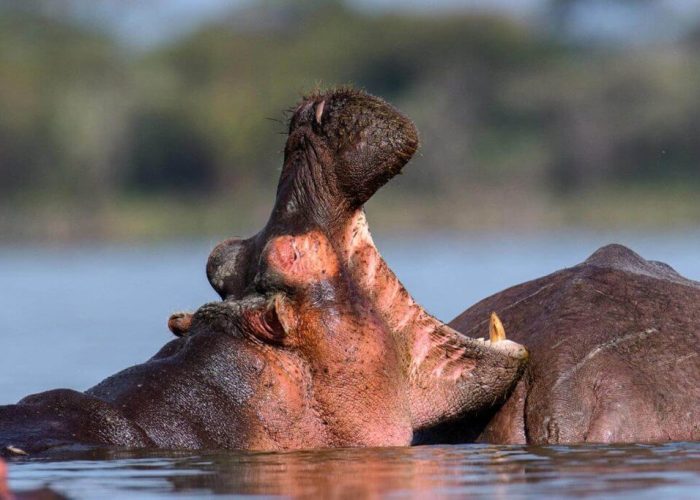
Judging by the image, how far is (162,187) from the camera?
169 feet

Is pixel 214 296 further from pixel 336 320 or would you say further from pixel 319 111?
pixel 336 320

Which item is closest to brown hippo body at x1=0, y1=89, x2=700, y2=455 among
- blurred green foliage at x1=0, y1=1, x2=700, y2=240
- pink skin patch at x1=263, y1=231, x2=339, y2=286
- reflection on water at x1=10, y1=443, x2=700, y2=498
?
pink skin patch at x1=263, y1=231, x2=339, y2=286

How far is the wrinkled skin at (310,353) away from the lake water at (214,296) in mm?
131

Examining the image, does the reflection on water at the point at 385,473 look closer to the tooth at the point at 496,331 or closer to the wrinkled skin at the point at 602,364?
the wrinkled skin at the point at 602,364

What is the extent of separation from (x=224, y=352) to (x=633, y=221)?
36742 millimetres

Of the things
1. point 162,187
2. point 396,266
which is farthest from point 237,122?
point 396,266

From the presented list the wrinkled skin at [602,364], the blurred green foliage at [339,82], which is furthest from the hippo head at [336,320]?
the blurred green foliage at [339,82]

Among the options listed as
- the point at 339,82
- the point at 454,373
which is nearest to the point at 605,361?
the point at 454,373

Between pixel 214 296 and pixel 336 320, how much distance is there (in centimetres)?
1548

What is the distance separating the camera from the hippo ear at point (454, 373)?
23.1 ft

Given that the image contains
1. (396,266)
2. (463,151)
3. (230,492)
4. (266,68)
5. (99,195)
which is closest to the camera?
(230,492)

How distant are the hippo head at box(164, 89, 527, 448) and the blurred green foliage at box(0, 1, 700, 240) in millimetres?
38238

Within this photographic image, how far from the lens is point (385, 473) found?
6.25 m

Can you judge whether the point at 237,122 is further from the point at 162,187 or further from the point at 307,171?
the point at 307,171
